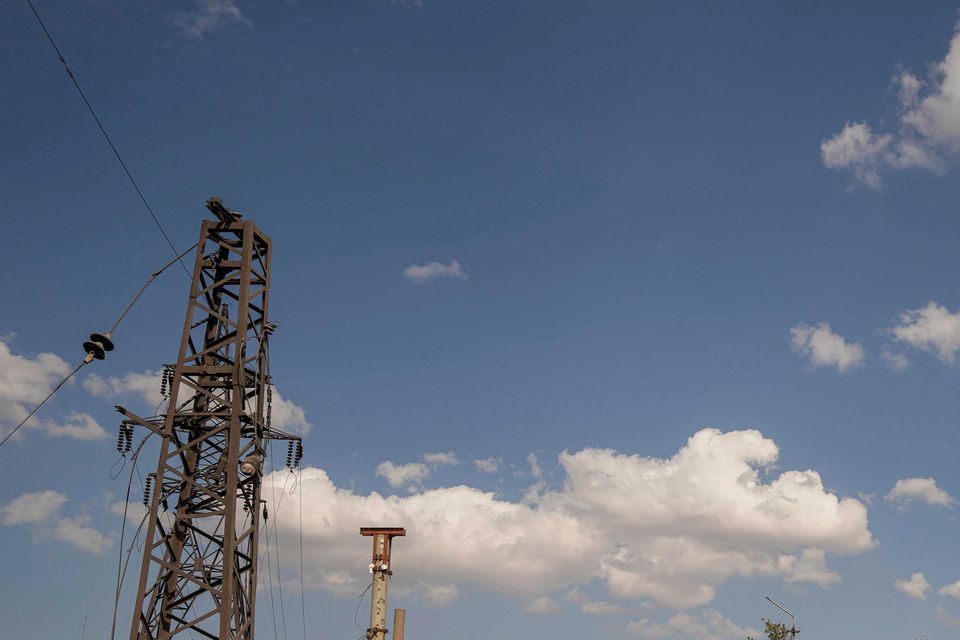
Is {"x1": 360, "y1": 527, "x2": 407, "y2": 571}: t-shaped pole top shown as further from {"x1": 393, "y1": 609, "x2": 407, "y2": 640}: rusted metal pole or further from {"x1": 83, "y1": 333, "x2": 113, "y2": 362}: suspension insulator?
{"x1": 83, "y1": 333, "x2": 113, "y2": 362}: suspension insulator

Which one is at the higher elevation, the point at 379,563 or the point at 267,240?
the point at 267,240

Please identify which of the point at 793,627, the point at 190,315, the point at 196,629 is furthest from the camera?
the point at 793,627

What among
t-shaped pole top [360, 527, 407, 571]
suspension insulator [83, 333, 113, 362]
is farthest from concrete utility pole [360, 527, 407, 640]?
suspension insulator [83, 333, 113, 362]

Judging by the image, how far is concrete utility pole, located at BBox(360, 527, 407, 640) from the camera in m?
35.4

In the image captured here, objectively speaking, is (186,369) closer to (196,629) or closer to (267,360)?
(267,360)

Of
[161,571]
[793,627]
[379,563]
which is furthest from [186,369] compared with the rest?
[793,627]

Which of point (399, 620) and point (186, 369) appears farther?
point (399, 620)

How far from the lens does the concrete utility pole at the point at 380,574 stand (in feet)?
116

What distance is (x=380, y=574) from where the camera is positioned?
119 ft

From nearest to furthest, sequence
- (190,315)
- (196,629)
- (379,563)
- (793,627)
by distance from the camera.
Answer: (196,629) → (190,315) → (379,563) → (793,627)

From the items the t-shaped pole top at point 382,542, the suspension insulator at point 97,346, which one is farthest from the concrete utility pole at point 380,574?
the suspension insulator at point 97,346

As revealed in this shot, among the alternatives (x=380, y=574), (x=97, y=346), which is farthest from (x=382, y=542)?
(x=97, y=346)

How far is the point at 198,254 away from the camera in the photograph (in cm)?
2853

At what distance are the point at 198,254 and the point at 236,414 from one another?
5434 mm
